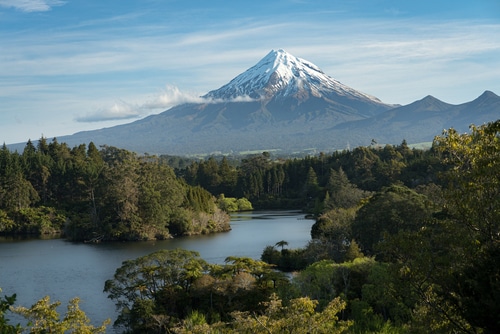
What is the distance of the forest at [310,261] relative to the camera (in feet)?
25.5

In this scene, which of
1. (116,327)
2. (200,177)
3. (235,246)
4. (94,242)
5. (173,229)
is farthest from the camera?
(200,177)

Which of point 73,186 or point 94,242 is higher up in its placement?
point 73,186

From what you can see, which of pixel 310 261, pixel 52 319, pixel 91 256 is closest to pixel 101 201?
pixel 91 256

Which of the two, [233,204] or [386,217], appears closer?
[386,217]

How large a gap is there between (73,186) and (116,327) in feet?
116

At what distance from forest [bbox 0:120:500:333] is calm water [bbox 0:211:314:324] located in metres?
2.74

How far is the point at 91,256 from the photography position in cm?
3278

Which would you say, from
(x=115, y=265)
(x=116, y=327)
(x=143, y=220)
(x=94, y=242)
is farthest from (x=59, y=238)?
(x=116, y=327)

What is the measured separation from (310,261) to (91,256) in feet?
44.9

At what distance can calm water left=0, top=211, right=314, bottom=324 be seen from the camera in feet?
73.8

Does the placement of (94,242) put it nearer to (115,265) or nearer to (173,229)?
(173,229)

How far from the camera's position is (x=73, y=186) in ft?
166

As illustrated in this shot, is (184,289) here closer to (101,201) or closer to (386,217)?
(386,217)

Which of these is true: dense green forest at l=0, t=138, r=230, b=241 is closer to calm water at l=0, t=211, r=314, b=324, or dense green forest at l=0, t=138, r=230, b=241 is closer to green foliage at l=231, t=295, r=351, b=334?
calm water at l=0, t=211, r=314, b=324
